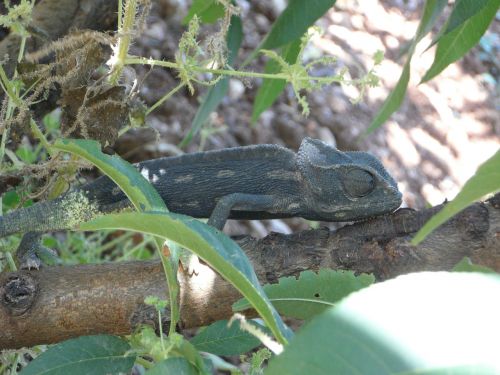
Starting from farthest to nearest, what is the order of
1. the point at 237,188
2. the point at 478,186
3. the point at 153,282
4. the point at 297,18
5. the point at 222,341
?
1. the point at 237,188
2. the point at 297,18
3. the point at 153,282
4. the point at 222,341
5. the point at 478,186

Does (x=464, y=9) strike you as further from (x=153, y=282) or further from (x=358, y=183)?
(x=153, y=282)

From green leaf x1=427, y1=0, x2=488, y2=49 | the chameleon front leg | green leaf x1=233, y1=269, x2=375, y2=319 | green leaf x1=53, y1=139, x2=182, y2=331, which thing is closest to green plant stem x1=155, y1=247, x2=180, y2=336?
green leaf x1=53, y1=139, x2=182, y2=331

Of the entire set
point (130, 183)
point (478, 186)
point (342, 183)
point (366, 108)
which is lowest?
point (366, 108)

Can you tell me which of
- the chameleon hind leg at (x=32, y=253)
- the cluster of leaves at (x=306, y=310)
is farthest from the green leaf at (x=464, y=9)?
the chameleon hind leg at (x=32, y=253)

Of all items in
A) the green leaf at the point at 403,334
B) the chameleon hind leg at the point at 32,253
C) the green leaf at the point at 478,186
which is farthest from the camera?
the chameleon hind leg at the point at 32,253

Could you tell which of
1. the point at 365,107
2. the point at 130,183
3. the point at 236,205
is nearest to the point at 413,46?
the point at 236,205

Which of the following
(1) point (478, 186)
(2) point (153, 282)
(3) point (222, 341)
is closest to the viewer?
(1) point (478, 186)

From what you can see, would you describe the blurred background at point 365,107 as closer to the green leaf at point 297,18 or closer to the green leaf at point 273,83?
Answer: the green leaf at point 273,83

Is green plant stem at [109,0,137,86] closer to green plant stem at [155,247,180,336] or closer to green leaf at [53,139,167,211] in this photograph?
green leaf at [53,139,167,211]
